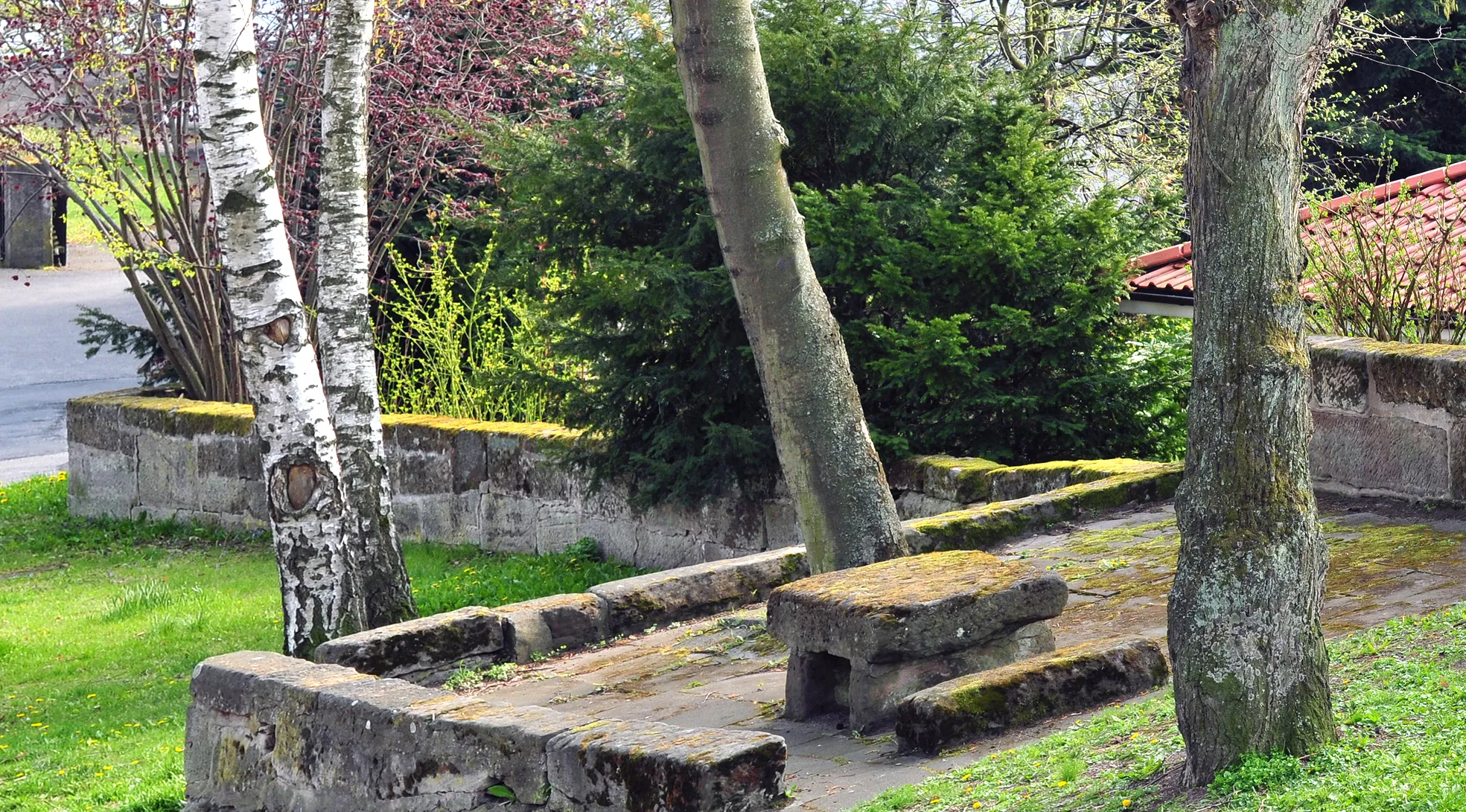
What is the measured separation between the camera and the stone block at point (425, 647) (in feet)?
20.9

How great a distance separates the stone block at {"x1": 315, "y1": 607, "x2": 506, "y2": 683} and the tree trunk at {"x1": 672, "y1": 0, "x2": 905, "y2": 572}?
1.48m

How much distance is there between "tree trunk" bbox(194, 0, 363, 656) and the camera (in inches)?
296

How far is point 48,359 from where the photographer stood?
24.2 metres

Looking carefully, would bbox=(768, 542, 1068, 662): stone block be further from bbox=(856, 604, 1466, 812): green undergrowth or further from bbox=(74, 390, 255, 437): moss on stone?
bbox=(74, 390, 255, 437): moss on stone

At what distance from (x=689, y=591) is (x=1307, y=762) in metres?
3.85

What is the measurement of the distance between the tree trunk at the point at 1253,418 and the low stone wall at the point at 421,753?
1.19m

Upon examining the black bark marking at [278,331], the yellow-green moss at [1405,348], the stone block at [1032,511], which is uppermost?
the black bark marking at [278,331]

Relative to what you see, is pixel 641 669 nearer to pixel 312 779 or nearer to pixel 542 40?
pixel 312 779

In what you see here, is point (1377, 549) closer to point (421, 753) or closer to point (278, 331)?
point (421, 753)

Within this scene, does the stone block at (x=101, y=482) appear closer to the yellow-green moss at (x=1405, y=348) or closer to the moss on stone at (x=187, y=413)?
the moss on stone at (x=187, y=413)

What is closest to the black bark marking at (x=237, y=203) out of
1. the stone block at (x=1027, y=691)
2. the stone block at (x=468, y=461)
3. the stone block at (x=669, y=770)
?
the stone block at (x=669, y=770)

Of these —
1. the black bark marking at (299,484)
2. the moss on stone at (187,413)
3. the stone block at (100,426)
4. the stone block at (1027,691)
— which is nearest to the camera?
the stone block at (1027,691)

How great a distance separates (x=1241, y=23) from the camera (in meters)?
3.60

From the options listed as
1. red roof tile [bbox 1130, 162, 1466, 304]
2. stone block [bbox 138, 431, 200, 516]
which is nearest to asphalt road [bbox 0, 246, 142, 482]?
stone block [bbox 138, 431, 200, 516]
